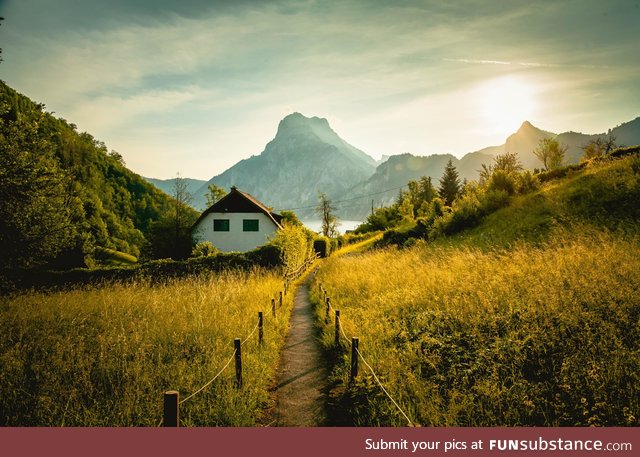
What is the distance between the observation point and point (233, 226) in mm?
40406

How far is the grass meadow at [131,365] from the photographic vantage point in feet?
14.3

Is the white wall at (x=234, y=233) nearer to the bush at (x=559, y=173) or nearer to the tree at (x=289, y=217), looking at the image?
the tree at (x=289, y=217)

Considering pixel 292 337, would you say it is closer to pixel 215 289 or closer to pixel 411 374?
pixel 215 289

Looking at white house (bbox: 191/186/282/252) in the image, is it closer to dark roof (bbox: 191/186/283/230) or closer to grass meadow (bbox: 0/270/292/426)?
dark roof (bbox: 191/186/283/230)

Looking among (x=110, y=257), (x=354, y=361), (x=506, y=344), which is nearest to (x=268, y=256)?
(x=354, y=361)

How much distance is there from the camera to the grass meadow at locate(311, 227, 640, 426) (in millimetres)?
4113

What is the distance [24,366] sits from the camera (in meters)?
5.55

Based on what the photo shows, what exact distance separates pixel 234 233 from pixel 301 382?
118ft

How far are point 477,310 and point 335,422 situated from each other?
3.88 m

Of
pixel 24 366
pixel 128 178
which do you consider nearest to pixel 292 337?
pixel 24 366

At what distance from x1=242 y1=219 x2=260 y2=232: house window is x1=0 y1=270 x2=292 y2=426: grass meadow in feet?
102
